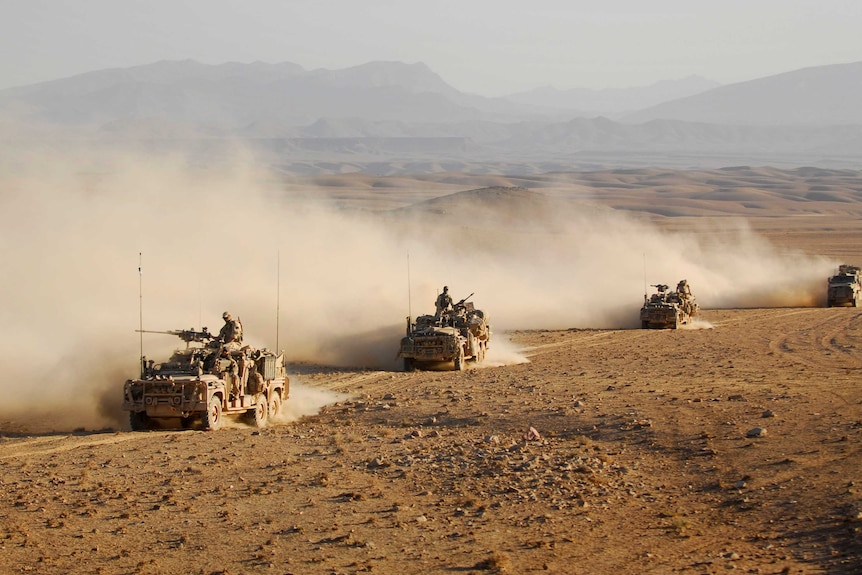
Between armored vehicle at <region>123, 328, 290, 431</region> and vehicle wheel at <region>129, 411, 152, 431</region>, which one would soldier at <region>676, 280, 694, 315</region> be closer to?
armored vehicle at <region>123, 328, 290, 431</region>

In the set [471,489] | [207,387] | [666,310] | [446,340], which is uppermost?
[666,310]

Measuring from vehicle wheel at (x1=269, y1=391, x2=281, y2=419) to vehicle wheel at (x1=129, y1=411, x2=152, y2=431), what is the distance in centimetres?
301

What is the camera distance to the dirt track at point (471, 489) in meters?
14.5

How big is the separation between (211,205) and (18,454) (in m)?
35.4

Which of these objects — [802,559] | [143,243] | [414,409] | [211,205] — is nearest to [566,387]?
[414,409]

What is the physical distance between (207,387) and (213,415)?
0.64m

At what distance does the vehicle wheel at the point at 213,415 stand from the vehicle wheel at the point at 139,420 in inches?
45.7

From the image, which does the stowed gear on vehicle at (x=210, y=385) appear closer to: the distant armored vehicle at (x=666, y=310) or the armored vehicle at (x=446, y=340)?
the armored vehicle at (x=446, y=340)

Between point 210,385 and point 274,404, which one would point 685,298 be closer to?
point 274,404

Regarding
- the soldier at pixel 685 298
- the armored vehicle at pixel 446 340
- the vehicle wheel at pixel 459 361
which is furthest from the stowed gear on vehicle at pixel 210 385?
the soldier at pixel 685 298

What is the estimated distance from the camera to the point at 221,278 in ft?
145

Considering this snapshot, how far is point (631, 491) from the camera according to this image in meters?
17.4

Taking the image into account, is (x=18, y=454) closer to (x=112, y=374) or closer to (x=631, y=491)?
(x=112, y=374)

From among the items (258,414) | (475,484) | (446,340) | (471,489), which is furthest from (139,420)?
(446,340)
